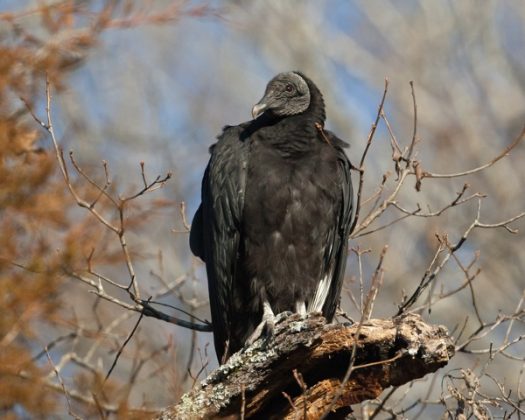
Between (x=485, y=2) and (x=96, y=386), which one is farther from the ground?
(x=485, y=2)

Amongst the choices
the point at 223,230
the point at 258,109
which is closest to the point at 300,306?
the point at 223,230

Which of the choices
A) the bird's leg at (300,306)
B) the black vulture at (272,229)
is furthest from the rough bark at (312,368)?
the bird's leg at (300,306)

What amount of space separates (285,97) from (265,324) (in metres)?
1.32

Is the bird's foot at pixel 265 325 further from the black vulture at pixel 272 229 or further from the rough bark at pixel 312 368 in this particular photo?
the rough bark at pixel 312 368

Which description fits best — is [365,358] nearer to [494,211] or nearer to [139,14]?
[139,14]

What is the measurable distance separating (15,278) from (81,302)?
441 cm

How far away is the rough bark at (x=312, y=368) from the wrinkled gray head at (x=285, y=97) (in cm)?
155

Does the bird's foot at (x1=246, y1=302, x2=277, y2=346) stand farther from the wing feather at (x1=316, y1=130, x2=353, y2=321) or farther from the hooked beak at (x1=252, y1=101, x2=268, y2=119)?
the hooked beak at (x1=252, y1=101, x2=268, y2=119)

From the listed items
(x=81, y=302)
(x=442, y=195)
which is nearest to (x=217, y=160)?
(x=81, y=302)

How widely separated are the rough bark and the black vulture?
87 cm

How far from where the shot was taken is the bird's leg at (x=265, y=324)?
4.03 metres

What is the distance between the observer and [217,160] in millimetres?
4637

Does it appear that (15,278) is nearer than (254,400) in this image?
No

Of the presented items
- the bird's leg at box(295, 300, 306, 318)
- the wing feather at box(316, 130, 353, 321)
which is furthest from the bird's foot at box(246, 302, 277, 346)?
the wing feather at box(316, 130, 353, 321)
